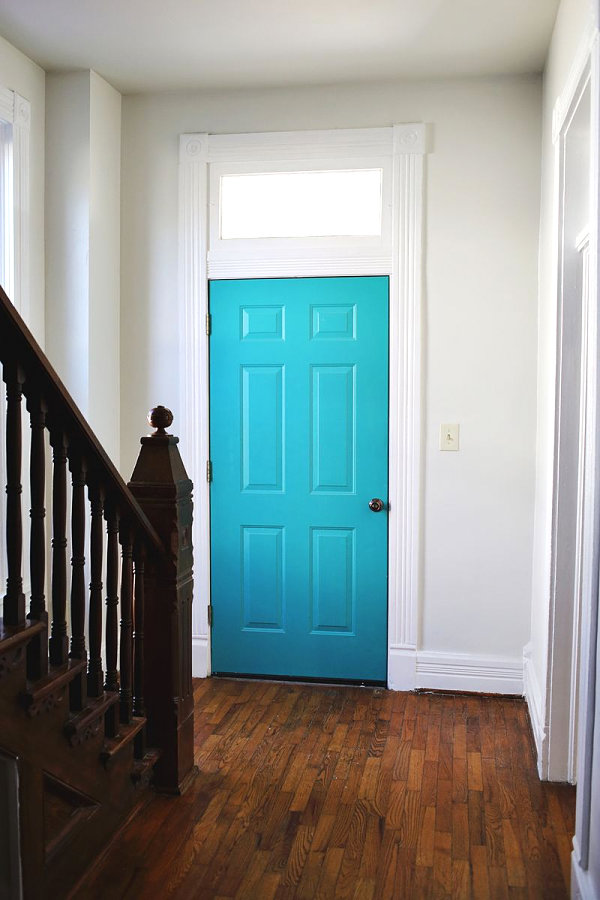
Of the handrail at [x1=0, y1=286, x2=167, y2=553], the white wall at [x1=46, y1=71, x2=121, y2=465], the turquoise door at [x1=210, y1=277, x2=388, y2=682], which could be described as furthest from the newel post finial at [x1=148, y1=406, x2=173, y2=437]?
the turquoise door at [x1=210, y1=277, x2=388, y2=682]

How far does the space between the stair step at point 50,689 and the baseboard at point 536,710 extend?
1.70 meters

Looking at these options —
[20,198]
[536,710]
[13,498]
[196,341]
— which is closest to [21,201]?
[20,198]

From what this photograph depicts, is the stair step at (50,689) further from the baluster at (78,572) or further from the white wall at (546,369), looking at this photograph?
the white wall at (546,369)

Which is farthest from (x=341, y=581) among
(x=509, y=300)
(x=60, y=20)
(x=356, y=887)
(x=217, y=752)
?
(x=60, y=20)

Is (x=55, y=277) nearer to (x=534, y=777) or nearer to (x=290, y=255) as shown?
(x=290, y=255)

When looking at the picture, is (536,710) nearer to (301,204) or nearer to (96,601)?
(96,601)

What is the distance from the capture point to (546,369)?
335 cm

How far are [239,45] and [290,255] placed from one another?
2.99 feet

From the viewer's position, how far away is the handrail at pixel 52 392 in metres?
1.92

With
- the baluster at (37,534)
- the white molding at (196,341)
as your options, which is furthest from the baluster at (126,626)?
the white molding at (196,341)

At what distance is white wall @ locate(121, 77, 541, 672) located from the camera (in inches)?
148

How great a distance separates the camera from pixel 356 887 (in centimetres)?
230

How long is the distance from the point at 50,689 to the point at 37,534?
1.26 ft

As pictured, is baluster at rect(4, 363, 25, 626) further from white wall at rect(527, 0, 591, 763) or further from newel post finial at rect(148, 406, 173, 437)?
white wall at rect(527, 0, 591, 763)
